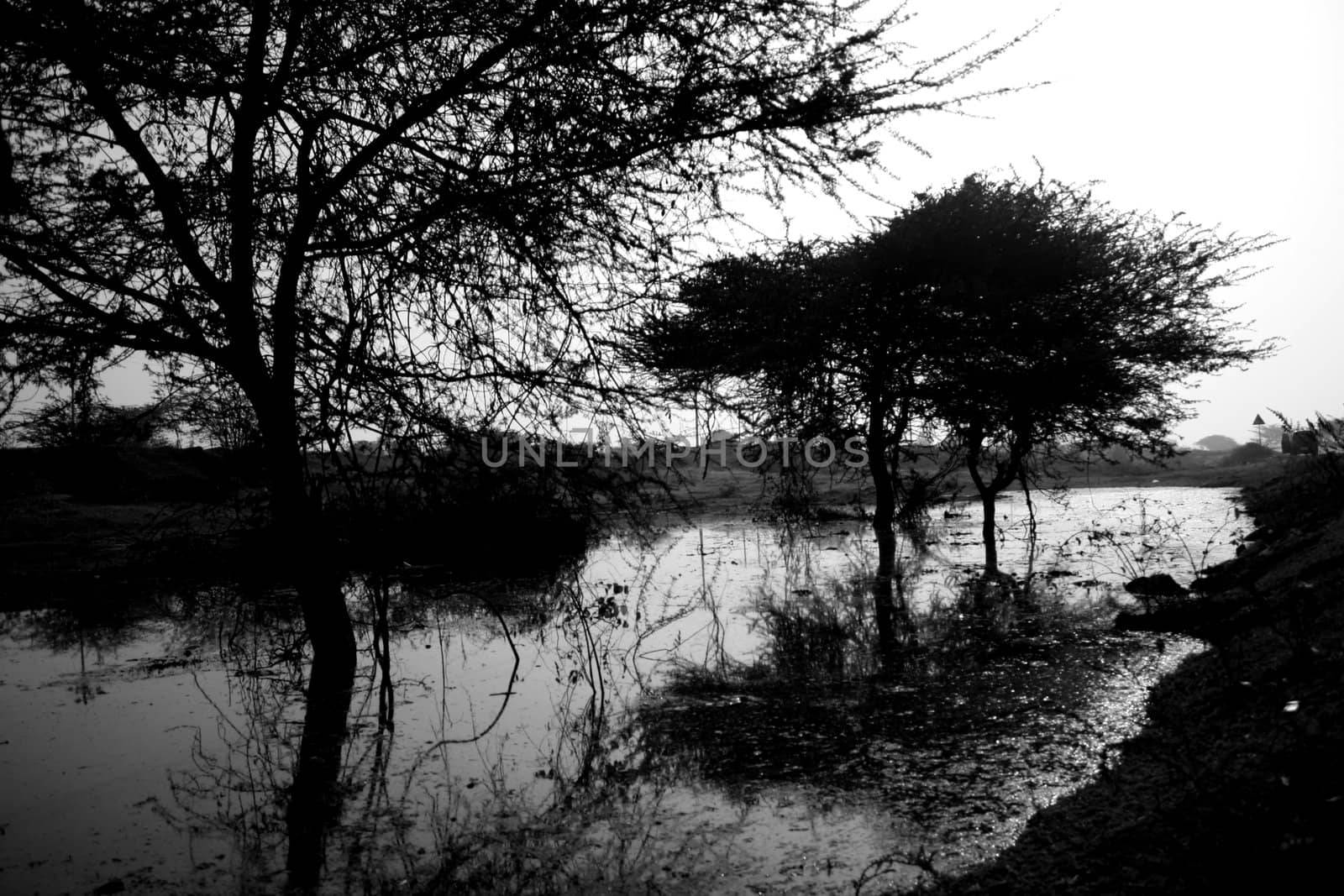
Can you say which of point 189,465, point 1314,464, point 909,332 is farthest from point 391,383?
point 189,465

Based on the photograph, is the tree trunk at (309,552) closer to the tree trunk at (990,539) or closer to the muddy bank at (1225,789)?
the muddy bank at (1225,789)

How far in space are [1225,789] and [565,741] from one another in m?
3.35

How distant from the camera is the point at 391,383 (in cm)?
428

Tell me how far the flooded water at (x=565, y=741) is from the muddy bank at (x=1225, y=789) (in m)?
0.36

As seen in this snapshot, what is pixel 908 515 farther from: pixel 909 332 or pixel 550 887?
pixel 550 887

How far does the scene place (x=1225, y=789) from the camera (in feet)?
8.91

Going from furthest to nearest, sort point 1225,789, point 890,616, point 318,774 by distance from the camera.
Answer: point 890,616
point 318,774
point 1225,789

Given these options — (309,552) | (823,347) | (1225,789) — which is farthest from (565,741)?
(823,347)

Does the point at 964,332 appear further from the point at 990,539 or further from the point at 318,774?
the point at 318,774

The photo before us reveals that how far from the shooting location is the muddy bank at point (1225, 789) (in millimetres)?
2330

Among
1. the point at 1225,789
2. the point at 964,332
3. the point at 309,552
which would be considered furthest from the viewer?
the point at 964,332

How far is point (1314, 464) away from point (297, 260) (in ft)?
38.6

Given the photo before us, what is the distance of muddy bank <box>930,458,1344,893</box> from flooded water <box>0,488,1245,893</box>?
359mm

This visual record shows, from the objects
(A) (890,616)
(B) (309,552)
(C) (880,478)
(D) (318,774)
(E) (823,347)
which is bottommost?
(D) (318,774)
